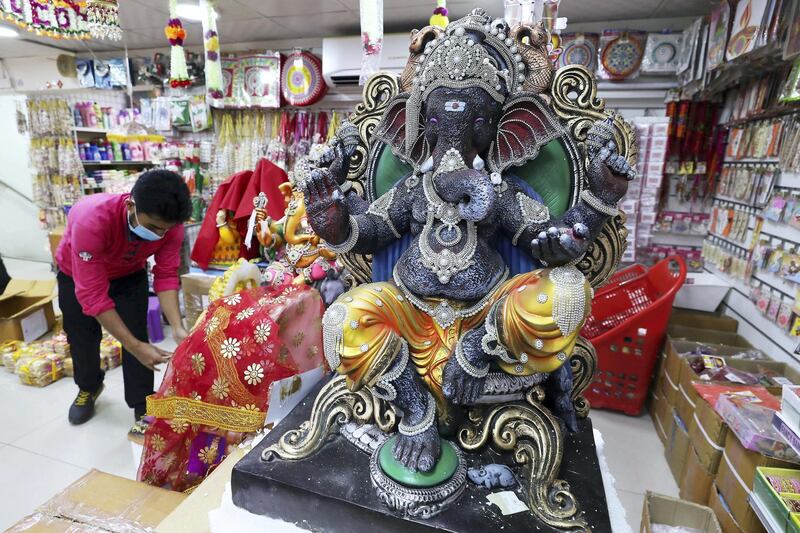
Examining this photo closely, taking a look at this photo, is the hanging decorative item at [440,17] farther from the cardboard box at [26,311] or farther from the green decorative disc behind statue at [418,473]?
the cardboard box at [26,311]

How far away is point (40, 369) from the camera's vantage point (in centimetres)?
287

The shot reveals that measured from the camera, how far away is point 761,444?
147cm

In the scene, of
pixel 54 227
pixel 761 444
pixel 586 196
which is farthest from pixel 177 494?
pixel 54 227

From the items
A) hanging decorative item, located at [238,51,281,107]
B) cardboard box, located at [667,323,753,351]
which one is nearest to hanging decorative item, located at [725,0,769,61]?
cardboard box, located at [667,323,753,351]

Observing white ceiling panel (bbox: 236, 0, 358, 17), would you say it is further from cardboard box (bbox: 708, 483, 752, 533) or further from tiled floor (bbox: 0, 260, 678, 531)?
cardboard box (bbox: 708, 483, 752, 533)

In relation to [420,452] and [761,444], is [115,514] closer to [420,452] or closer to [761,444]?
[420,452]

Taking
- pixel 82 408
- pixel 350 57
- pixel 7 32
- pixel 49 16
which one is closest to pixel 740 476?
pixel 82 408

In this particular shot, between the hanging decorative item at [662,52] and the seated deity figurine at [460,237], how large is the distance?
247cm

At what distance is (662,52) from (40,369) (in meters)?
4.60

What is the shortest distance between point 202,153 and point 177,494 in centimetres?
371

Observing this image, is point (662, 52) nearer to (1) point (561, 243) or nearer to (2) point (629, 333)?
(2) point (629, 333)

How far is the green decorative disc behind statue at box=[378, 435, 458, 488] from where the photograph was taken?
1016 millimetres

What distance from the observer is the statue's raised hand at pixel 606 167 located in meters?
1.00

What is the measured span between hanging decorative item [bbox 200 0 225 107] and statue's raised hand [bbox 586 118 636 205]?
258 centimetres
